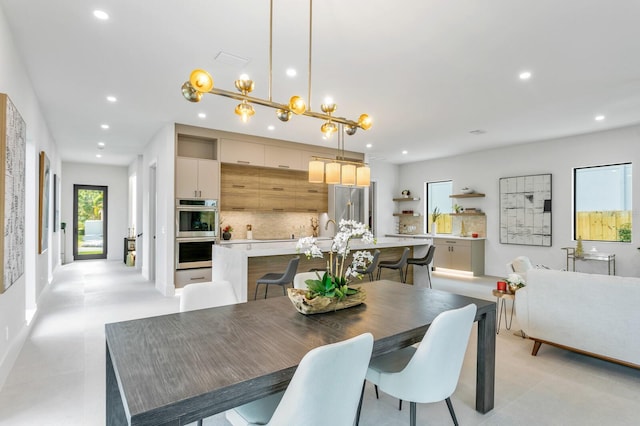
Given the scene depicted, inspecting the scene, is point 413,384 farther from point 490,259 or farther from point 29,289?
point 490,259

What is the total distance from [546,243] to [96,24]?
7731 millimetres

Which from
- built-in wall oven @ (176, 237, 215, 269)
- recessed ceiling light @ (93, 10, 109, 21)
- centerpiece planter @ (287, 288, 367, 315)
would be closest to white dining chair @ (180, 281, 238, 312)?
centerpiece planter @ (287, 288, 367, 315)

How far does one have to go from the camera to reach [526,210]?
718 cm

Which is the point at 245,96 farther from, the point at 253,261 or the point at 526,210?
the point at 526,210

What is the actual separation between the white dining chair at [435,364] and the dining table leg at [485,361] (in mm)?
505

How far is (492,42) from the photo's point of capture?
123 inches

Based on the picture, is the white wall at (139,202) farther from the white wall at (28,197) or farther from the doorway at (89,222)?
the white wall at (28,197)

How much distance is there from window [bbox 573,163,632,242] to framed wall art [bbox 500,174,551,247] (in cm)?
47

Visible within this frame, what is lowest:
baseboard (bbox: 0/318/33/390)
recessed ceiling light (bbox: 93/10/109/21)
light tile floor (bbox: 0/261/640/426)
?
light tile floor (bbox: 0/261/640/426)

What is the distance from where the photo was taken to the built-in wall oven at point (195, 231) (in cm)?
587

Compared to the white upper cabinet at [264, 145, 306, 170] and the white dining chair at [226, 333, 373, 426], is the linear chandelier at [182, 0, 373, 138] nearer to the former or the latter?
the white dining chair at [226, 333, 373, 426]

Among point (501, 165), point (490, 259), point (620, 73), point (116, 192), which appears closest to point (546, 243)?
point (490, 259)

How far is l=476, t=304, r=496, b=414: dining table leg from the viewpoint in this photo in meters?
2.30

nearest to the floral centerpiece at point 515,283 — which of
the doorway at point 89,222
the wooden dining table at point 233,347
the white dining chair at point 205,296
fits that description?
the wooden dining table at point 233,347
